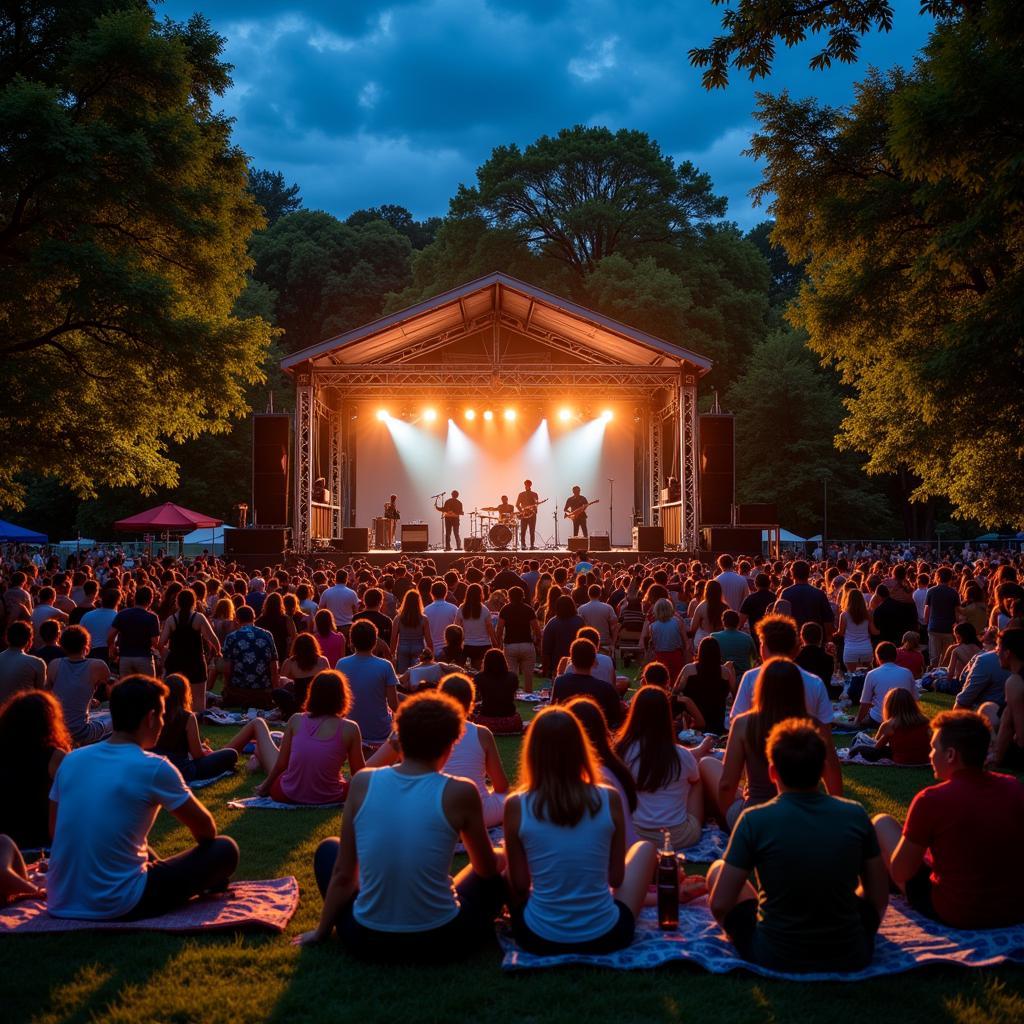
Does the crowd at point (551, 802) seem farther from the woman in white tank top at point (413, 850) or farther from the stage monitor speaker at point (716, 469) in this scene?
the stage monitor speaker at point (716, 469)

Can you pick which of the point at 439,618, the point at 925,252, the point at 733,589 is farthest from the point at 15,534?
the point at 925,252

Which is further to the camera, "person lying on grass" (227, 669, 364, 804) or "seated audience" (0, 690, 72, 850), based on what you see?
"person lying on grass" (227, 669, 364, 804)

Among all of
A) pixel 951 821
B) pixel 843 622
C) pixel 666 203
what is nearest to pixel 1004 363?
pixel 843 622

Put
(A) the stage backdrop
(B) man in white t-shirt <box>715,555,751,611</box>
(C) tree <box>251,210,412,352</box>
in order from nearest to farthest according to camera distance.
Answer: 1. (B) man in white t-shirt <box>715,555,751,611</box>
2. (A) the stage backdrop
3. (C) tree <box>251,210,412,352</box>

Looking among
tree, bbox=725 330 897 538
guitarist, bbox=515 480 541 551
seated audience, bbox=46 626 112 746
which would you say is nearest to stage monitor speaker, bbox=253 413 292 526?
guitarist, bbox=515 480 541 551

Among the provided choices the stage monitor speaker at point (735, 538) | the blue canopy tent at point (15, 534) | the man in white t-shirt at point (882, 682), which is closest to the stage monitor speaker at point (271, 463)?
the stage monitor speaker at point (735, 538)

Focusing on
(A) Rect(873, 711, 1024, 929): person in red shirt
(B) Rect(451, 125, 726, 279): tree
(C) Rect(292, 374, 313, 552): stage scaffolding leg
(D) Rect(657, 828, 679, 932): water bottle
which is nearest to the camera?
(A) Rect(873, 711, 1024, 929): person in red shirt

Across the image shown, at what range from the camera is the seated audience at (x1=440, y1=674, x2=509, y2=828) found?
5.02m

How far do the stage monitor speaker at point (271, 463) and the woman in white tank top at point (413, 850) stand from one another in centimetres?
1944

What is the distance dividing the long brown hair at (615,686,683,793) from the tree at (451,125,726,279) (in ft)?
136

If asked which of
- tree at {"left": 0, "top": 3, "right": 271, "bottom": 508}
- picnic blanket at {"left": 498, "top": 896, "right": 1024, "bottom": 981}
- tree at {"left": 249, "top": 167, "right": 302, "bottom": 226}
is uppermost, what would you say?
tree at {"left": 249, "top": 167, "right": 302, "bottom": 226}

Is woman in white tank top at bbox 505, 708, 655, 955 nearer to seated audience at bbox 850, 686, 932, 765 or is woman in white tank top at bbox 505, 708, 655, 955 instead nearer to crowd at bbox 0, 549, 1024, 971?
crowd at bbox 0, 549, 1024, 971

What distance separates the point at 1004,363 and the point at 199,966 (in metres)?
11.9

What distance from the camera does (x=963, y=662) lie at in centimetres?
978
